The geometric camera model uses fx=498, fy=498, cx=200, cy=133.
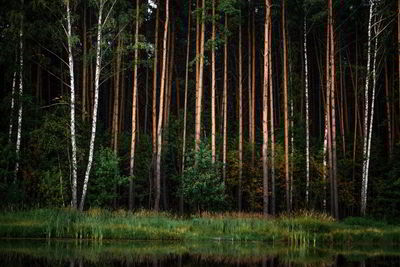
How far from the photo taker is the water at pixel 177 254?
39.8 ft

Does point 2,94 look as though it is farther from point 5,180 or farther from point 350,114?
point 350,114

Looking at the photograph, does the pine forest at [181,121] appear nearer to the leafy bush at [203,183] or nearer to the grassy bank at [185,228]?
the leafy bush at [203,183]

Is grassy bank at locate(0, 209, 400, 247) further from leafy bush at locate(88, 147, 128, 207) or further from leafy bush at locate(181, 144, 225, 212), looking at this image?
leafy bush at locate(88, 147, 128, 207)

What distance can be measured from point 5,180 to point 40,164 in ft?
8.59

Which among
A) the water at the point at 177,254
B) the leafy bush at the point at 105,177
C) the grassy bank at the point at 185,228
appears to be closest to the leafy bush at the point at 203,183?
A: the grassy bank at the point at 185,228

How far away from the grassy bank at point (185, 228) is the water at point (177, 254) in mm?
1054

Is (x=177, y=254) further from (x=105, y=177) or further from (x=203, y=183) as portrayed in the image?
(x=105, y=177)

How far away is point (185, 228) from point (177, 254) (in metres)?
5.22

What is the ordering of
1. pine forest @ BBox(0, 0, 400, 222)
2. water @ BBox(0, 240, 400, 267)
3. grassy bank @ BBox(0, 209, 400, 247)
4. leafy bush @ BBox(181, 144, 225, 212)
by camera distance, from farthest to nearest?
pine forest @ BBox(0, 0, 400, 222), leafy bush @ BBox(181, 144, 225, 212), grassy bank @ BBox(0, 209, 400, 247), water @ BBox(0, 240, 400, 267)

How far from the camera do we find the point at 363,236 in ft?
67.7

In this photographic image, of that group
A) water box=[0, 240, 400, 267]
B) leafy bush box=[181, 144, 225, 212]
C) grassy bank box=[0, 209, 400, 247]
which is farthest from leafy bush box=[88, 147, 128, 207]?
water box=[0, 240, 400, 267]

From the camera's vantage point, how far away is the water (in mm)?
12117

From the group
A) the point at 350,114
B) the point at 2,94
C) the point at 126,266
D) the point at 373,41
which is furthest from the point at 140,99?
the point at 126,266

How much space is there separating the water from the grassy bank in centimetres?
105
